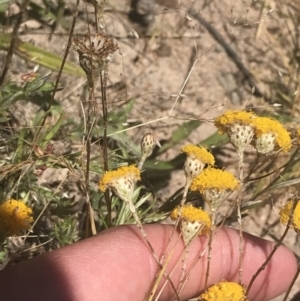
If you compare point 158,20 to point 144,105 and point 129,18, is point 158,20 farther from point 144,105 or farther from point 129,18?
point 144,105

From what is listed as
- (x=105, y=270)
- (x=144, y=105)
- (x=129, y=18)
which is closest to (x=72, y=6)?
(x=129, y=18)

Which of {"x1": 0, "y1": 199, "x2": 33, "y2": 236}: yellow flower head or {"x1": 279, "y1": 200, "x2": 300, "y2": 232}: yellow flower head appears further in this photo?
{"x1": 0, "y1": 199, "x2": 33, "y2": 236}: yellow flower head

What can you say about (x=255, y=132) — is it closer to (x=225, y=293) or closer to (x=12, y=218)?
(x=225, y=293)

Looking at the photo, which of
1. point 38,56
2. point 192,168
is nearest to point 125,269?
point 192,168

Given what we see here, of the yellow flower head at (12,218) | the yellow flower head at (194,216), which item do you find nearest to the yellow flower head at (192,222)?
the yellow flower head at (194,216)

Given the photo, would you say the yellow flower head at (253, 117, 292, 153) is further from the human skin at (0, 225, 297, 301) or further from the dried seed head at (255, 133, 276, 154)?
the human skin at (0, 225, 297, 301)

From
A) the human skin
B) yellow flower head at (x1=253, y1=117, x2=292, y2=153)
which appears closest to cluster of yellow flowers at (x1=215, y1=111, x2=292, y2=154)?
yellow flower head at (x1=253, y1=117, x2=292, y2=153)

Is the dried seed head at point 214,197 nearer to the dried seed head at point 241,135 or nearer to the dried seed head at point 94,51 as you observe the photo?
the dried seed head at point 241,135
